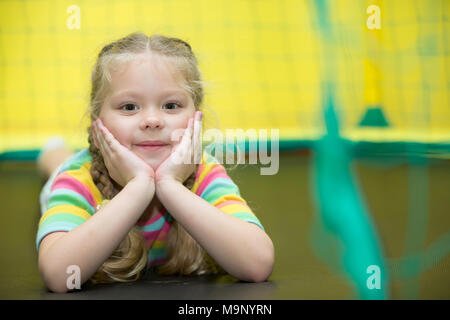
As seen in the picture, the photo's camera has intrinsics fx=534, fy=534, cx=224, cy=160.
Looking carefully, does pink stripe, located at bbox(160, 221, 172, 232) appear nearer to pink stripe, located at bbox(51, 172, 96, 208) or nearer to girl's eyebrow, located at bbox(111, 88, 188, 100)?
pink stripe, located at bbox(51, 172, 96, 208)

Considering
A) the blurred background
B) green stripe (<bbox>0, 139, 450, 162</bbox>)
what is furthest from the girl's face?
green stripe (<bbox>0, 139, 450, 162</bbox>)

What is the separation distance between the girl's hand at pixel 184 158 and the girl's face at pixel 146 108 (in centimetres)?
2

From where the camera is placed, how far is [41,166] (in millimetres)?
2275

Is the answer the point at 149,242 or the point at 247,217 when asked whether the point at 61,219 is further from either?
the point at 247,217

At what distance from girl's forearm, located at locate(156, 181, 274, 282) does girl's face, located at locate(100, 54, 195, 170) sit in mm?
149

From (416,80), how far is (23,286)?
3.40 m

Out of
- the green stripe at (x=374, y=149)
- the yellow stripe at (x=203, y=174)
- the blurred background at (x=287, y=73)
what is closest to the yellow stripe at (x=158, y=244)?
the yellow stripe at (x=203, y=174)

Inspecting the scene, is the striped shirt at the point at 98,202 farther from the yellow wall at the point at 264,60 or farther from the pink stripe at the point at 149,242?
the yellow wall at the point at 264,60

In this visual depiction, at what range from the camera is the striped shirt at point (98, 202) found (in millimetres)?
978

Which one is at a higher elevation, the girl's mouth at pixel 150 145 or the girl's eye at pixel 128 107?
the girl's eye at pixel 128 107

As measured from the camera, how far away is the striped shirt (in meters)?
0.98

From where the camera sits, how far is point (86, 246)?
2.84 ft

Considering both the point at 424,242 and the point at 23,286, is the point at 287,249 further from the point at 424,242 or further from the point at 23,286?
the point at 23,286
